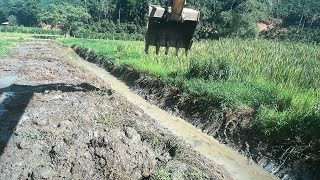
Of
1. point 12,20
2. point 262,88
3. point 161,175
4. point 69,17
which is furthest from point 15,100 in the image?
point 12,20

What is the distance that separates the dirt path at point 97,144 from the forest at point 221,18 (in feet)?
117

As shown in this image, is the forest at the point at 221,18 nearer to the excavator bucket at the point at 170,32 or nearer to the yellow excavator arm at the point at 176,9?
the excavator bucket at the point at 170,32

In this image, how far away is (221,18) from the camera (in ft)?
172

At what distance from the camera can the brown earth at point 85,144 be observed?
6.00m

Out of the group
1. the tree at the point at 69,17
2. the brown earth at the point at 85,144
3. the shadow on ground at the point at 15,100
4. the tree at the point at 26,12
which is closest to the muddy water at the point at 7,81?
the shadow on ground at the point at 15,100

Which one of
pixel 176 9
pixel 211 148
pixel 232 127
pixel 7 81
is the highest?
pixel 176 9

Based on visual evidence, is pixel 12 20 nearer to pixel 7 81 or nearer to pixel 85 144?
pixel 7 81

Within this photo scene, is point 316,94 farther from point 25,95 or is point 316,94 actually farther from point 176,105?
point 25,95

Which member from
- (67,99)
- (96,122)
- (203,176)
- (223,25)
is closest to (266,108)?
(203,176)

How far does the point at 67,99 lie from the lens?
1053 cm

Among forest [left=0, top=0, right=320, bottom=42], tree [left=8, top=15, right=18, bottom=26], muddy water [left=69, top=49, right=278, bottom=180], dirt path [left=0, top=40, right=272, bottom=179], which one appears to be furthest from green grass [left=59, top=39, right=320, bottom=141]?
tree [left=8, top=15, right=18, bottom=26]

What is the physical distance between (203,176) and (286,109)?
3.54 m

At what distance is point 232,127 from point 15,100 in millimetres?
6449

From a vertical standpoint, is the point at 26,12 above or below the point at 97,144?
below
